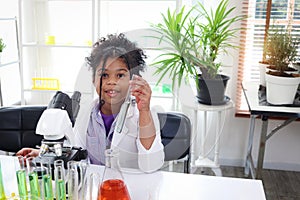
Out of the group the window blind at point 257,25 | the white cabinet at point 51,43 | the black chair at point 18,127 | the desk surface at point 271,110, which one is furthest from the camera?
the white cabinet at point 51,43

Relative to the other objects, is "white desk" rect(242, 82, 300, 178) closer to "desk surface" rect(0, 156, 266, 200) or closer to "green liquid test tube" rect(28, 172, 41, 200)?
"desk surface" rect(0, 156, 266, 200)

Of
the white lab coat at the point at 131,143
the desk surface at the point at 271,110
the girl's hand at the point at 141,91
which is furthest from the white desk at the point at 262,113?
the girl's hand at the point at 141,91

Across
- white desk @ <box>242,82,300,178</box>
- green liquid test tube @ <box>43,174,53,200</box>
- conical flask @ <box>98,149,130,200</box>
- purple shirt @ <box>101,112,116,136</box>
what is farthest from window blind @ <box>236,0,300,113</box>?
green liquid test tube @ <box>43,174,53,200</box>

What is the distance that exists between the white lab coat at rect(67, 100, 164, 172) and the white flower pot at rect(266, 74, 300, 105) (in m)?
1.15

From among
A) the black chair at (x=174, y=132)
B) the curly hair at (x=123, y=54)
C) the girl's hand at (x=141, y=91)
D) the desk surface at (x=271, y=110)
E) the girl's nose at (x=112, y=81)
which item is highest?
the curly hair at (x=123, y=54)

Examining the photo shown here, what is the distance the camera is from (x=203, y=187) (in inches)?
44.7

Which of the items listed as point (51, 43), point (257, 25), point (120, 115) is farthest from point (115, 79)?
point (51, 43)

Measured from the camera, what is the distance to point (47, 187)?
0.94 m

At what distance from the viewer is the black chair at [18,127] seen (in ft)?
5.60

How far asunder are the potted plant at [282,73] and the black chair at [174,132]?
3.58 feet

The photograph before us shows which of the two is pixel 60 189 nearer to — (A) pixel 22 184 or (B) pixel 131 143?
(A) pixel 22 184

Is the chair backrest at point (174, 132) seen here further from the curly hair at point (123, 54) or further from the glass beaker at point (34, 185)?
the glass beaker at point (34, 185)

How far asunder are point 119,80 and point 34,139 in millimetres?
909

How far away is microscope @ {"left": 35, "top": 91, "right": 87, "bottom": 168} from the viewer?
3.22 feet
